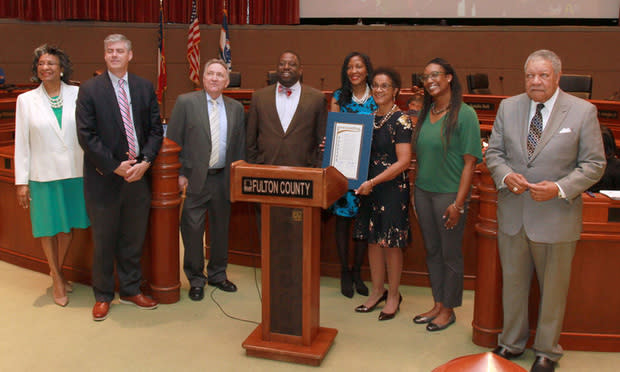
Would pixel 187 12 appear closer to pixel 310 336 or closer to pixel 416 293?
pixel 416 293

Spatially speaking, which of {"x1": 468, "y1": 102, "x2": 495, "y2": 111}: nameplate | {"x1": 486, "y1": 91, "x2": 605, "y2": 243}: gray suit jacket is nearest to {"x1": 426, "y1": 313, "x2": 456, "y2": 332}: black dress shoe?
{"x1": 486, "y1": 91, "x2": 605, "y2": 243}: gray suit jacket

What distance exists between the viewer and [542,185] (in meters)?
2.72

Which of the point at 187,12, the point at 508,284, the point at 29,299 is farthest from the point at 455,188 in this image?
the point at 187,12

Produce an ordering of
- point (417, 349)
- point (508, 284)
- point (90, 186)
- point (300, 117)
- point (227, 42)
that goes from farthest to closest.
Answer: point (227, 42) → point (300, 117) → point (90, 186) → point (417, 349) → point (508, 284)

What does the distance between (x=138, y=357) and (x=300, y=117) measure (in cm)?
172

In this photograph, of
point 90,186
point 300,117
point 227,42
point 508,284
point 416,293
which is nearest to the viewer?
point 508,284

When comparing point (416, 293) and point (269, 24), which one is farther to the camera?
point (269, 24)

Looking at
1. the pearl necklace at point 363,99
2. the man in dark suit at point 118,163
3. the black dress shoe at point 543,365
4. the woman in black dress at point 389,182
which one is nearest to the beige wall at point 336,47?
the pearl necklace at point 363,99

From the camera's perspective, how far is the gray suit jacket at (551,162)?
8.94 ft

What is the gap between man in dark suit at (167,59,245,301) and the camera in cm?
391

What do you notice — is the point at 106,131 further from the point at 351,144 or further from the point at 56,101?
the point at 351,144

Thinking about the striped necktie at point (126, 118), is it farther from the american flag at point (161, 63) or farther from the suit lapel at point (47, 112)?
the american flag at point (161, 63)

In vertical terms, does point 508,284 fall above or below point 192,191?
below

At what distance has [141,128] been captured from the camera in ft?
12.1
